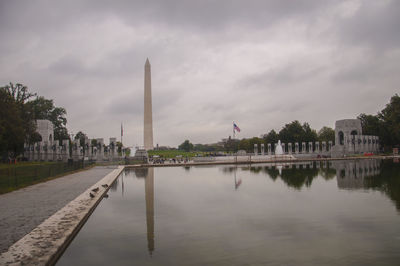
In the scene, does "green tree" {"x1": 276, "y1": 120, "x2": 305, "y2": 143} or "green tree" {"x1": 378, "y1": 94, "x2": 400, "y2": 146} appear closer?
"green tree" {"x1": 378, "y1": 94, "x2": 400, "y2": 146}

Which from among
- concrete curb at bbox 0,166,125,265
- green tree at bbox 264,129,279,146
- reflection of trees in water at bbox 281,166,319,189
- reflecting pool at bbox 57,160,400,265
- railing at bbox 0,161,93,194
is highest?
green tree at bbox 264,129,279,146

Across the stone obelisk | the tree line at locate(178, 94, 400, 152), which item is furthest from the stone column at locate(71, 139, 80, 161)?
the tree line at locate(178, 94, 400, 152)

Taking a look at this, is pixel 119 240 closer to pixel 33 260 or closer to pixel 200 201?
pixel 33 260

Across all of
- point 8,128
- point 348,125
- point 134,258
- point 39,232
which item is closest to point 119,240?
point 134,258

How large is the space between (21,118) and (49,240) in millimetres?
42643

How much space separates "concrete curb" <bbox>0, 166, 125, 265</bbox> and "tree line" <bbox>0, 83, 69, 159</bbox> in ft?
58.2

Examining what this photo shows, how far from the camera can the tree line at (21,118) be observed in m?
27.9

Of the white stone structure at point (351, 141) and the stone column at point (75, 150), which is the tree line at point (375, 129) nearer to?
the white stone structure at point (351, 141)

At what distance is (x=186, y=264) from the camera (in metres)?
6.15

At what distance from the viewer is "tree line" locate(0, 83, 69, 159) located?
27.9 m

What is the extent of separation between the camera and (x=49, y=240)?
7.25 m

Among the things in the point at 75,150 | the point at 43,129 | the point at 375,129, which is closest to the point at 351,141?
the point at 375,129

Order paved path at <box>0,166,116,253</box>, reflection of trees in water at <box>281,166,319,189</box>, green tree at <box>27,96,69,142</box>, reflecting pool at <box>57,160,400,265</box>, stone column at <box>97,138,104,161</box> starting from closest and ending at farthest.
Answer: reflecting pool at <box>57,160,400,265</box> → paved path at <box>0,166,116,253</box> → reflection of trees in water at <box>281,166,319,189</box> → stone column at <box>97,138,104,161</box> → green tree at <box>27,96,69,142</box>

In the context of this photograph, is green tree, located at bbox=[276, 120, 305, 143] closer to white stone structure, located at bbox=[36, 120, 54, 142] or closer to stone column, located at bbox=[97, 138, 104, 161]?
stone column, located at bbox=[97, 138, 104, 161]
